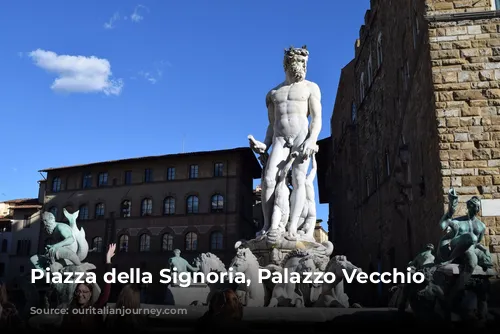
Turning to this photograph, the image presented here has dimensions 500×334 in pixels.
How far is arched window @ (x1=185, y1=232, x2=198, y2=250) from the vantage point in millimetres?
39500

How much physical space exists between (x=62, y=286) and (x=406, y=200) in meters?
11.5

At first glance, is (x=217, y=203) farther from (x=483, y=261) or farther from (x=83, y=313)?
(x=83, y=313)

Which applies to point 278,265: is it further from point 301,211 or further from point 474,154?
point 474,154

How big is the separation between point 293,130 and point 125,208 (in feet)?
115

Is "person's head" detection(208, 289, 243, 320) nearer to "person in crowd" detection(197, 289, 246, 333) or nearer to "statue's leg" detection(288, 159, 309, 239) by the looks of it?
"person in crowd" detection(197, 289, 246, 333)

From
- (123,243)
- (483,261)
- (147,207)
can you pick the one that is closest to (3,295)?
(483,261)

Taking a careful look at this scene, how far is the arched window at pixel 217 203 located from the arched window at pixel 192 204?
4.43ft

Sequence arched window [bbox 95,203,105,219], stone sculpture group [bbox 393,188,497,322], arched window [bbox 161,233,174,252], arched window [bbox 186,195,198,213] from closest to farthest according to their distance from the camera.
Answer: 1. stone sculpture group [bbox 393,188,497,322]
2. arched window [bbox 161,233,174,252]
3. arched window [bbox 186,195,198,213]
4. arched window [bbox 95,203,105,219]

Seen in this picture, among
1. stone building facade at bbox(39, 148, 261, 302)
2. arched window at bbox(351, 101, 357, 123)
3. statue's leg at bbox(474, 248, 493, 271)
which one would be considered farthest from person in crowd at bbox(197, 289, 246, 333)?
stone building facade at bbox(39, 148, 261, 302)

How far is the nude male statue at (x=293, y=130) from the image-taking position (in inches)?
360

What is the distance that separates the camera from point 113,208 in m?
42.7

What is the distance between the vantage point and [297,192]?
29.9 ft

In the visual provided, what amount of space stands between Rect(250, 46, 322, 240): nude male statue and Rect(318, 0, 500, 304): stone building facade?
315 cm

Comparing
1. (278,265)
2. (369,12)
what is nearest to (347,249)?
(369,12)
